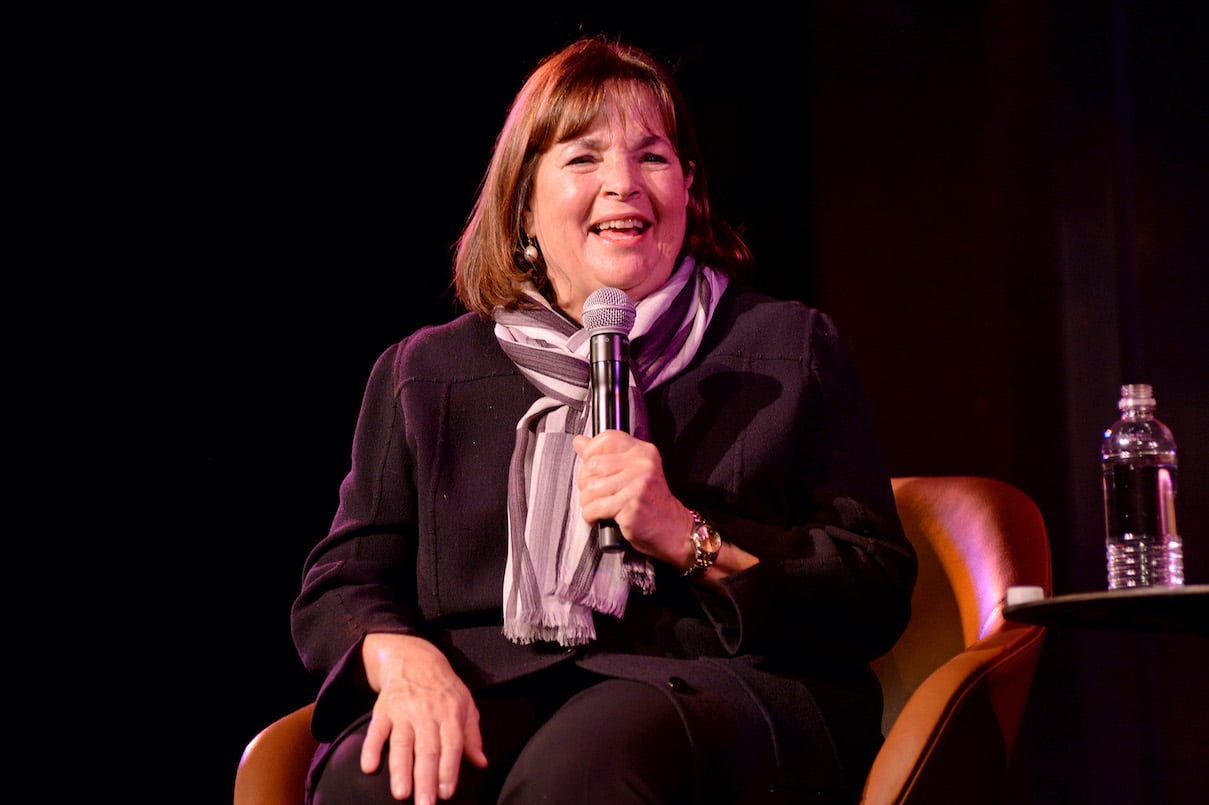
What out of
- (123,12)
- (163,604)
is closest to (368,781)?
(163,604)

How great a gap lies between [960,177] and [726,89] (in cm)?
63

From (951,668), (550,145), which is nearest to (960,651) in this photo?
(951,668)

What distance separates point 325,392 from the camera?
8.63 feet

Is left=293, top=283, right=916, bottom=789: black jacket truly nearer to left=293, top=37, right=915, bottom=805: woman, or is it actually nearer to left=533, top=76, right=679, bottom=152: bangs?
left=293, top=37, right=915, bottom=805: woman

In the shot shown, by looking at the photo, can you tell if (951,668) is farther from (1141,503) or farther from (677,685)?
(1141,503)

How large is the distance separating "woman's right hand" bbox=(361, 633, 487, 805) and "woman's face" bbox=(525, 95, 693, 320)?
618 millimetres

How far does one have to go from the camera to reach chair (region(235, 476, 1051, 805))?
1424mm

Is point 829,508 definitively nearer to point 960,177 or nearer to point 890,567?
point 890,567

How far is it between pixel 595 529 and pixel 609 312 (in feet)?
0.88

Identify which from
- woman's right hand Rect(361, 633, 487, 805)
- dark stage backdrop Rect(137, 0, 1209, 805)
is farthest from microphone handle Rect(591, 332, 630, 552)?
dark stage backdrop Rect(137, 0, 1209, 805)

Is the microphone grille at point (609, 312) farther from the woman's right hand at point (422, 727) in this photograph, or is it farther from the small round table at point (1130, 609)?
the small round table at point (1130, 609)

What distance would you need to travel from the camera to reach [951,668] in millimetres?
1525

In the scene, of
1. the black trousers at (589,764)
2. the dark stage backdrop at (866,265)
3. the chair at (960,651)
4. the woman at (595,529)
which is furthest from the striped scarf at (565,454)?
the dark stage backdrop at (866,265)

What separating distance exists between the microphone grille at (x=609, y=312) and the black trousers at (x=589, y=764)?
41 centimetres
